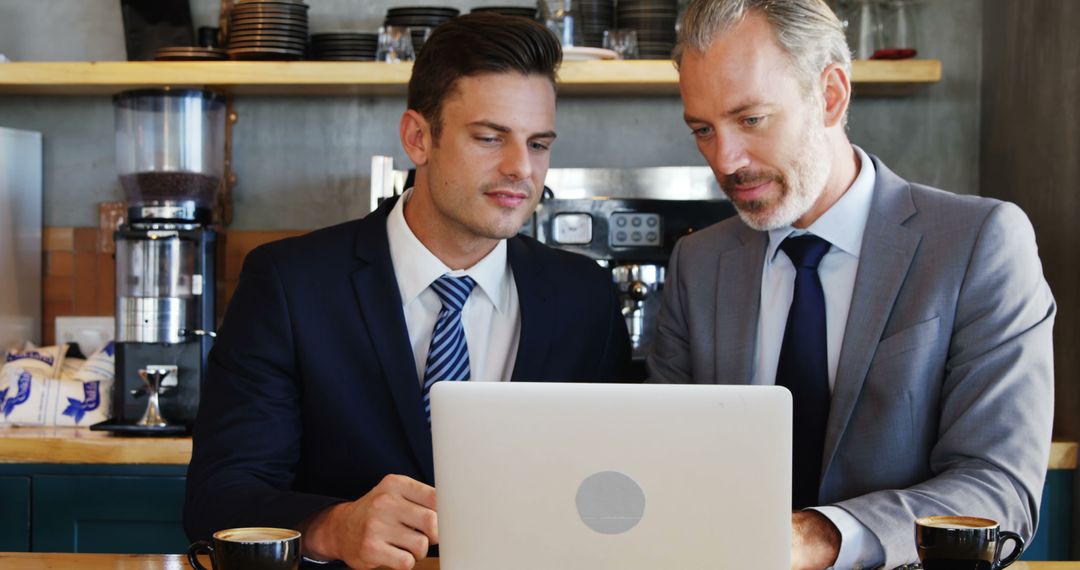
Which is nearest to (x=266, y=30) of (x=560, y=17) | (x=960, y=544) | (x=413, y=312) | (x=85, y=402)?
(x=560, y=17)

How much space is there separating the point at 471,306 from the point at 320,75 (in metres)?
1.43

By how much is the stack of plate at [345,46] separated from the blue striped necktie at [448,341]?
1477 millimetres

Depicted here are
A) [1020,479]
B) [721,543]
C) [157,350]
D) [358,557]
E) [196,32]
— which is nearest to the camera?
[721,543]

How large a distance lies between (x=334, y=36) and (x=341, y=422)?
169 centimetres

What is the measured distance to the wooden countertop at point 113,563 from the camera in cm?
160

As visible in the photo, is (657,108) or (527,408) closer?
(527,408)

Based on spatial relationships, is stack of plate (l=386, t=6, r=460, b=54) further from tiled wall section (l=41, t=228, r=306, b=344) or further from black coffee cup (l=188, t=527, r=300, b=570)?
black coffee cup (l=188, t=527, r=300, b=570)

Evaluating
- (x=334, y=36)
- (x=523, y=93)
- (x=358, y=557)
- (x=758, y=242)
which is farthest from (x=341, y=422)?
(x=334, y=36)

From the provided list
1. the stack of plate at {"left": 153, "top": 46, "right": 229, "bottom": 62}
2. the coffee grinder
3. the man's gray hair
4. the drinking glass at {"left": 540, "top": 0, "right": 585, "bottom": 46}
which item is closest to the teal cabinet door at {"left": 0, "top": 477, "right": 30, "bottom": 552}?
the coffee grinder

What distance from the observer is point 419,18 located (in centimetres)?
332

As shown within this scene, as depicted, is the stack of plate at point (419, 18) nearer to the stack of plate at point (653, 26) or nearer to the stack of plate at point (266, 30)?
the stack of plate at point (266, 30)

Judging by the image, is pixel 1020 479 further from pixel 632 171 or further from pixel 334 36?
pixel 334 36

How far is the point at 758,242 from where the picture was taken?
6.71 ft

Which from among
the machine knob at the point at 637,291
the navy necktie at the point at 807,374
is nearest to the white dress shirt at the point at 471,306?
the navy necktie at the point at 807,374
